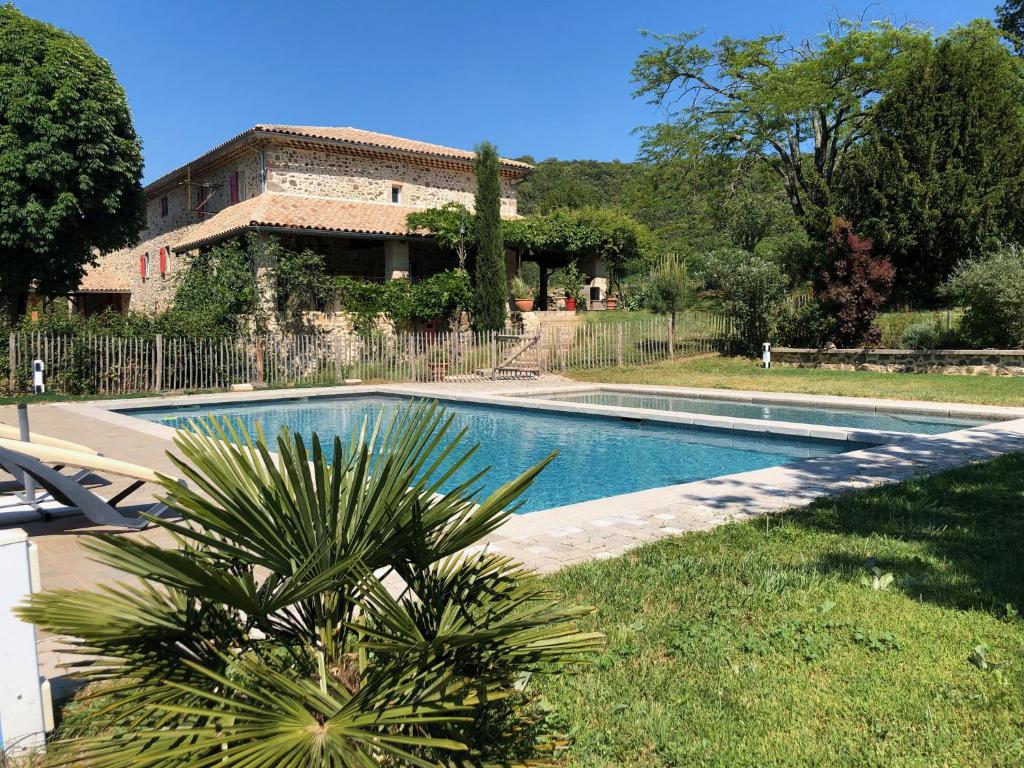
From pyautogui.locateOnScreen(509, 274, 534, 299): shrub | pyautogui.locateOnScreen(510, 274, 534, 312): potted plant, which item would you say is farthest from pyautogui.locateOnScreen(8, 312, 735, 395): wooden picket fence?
pyautogui.locateOnScreen(509, 274, 534, 299): shrub

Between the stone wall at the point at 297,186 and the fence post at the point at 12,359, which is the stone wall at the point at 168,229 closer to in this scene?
the stone wall at the point at 297,186

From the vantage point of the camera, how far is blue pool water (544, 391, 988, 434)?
11.1 metres

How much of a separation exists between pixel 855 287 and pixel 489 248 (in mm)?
10665

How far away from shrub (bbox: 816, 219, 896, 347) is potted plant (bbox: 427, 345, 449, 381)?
1038 cm

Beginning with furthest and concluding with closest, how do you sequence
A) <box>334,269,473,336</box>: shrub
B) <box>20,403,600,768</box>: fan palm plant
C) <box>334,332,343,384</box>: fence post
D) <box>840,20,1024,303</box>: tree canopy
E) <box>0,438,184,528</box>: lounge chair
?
<box>334,269,473,336</box>: shrub
<box>840,20,1024,303</box>: tree canopy
<box>334,332,343,384</box>: fence post
<box>0,438,184,528</box>: lounge chair
<box>20,403,600,768</box>: fan palm plant

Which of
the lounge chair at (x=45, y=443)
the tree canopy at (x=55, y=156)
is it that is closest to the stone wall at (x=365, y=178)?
the tree canopy at (x=55, y=156)

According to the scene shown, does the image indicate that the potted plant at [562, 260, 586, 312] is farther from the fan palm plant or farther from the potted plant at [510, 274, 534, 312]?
the fan palm plant

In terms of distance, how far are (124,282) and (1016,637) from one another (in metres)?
36.4

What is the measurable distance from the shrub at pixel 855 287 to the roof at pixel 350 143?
12393 millimetres

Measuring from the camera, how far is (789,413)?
12.7 metres

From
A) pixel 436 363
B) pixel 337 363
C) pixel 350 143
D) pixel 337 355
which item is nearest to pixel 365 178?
pixel 350 143

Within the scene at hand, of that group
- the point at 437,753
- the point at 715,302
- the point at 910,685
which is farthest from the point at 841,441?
the point at 715,302

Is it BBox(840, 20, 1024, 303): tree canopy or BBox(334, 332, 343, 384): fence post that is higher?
BBox(840, 20, 1024, 303): tree canopy

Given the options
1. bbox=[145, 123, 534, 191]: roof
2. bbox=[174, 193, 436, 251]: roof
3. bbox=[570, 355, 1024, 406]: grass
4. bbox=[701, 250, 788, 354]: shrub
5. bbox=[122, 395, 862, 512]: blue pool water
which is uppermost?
bbox=[145, 123, 534, 191]: roof
